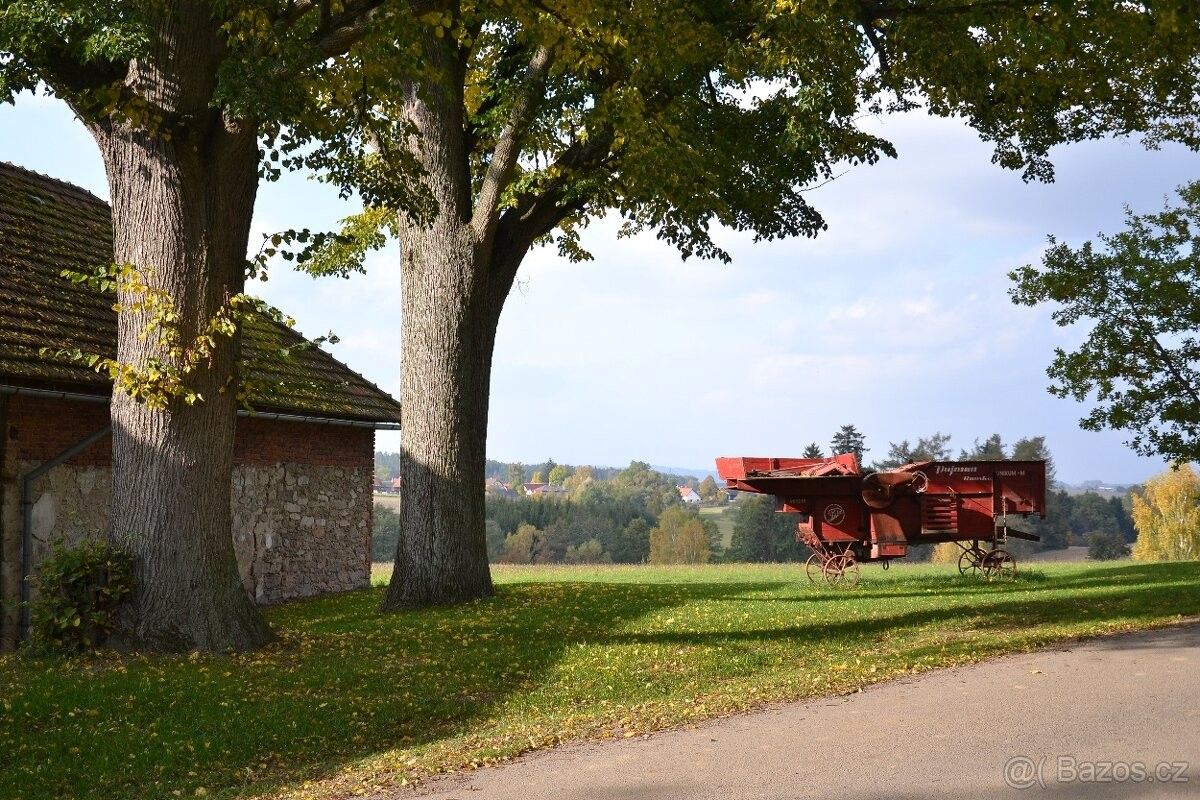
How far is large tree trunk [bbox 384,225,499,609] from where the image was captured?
17.6m

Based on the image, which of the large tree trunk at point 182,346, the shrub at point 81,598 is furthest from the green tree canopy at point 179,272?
the shrub at point 81,598

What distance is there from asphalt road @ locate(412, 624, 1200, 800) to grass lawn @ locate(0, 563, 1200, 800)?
2.05ft

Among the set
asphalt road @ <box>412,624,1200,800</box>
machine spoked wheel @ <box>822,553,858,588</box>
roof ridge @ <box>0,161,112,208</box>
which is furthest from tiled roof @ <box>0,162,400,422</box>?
machine spoked wheel @ <box>822,553,858,588</box>

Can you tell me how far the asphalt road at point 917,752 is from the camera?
7.08 m

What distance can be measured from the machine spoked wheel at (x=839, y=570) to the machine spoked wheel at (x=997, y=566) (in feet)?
8.44

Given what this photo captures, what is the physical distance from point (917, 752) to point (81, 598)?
8.74 metres

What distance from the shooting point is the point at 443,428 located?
58.6 ft

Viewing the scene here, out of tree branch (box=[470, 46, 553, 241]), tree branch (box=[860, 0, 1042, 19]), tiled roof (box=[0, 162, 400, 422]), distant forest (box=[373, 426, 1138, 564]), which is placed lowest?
distant forest (box=[373, 426, 1138, 564])

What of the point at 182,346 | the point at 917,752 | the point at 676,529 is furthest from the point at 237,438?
the point at 676,529

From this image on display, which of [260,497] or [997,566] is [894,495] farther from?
[260,497]

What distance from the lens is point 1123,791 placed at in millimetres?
6852

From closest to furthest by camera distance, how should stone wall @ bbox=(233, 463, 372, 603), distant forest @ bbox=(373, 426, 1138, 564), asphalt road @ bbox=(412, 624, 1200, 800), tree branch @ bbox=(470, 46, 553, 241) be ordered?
asphalt road @ bbox=(412, 624, 1200, 800), tree branch @ bbox=(470, 46, 553, 241), stone wall @ bbox=(233, 463, 372, 603), distant forest @ bbox=(373, 426, 1138, 564)

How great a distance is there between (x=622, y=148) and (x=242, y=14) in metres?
6.50

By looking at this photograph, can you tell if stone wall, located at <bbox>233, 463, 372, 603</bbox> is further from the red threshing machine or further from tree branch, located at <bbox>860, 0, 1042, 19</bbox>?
tree branch, located at <bbox>860, 0, 1042, 19</bbox>
